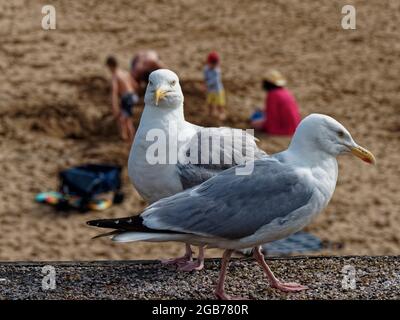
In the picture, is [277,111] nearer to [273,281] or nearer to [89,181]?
[89,181]

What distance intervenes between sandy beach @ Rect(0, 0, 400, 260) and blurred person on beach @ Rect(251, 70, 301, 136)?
7.8 inches

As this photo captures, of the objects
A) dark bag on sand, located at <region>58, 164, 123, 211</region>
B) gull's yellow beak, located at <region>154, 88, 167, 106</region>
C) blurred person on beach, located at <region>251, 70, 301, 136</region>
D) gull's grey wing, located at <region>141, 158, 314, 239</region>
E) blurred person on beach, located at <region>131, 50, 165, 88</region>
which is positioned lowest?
dark bag on sand, located at <region>58, 164, 123, 211</region>

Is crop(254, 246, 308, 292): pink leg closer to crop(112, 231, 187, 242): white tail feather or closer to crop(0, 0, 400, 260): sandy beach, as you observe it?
crop(112, 231, 187, 242): white tail feather

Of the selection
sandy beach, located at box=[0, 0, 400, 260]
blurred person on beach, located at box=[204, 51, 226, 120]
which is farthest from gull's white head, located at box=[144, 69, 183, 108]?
blurred person on beach, located at box=[204, 51, 226, 120]

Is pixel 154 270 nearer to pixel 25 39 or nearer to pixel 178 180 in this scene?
pixel 178 180

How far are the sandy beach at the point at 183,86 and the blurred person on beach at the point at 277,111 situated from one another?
7.8 inches

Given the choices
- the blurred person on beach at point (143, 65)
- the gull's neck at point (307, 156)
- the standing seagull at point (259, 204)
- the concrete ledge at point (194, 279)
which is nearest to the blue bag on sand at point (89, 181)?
the blurred person on beach at point (143, 65)

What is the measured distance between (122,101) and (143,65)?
1.37 metres

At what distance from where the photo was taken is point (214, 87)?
50.6 ft

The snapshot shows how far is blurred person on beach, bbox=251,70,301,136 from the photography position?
15095 mm

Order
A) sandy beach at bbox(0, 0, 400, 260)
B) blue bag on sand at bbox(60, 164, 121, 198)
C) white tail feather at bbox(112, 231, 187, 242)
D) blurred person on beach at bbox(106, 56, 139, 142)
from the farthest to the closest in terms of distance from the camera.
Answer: blurred person on beach at bbox(106, 56, 139, 142)
blue bag on sand at bbox(60, 164, 121, 198)
sandy beach at bbox(0, 0, 400, 260)
white tail feather at bbox(112, 231, 187, 242)

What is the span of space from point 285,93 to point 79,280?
8.63 meters

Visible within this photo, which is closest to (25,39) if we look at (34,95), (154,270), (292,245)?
(34,95)

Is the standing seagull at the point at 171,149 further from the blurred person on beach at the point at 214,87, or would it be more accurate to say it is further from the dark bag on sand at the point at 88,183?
the blurred person on beach at the point at 214,87
